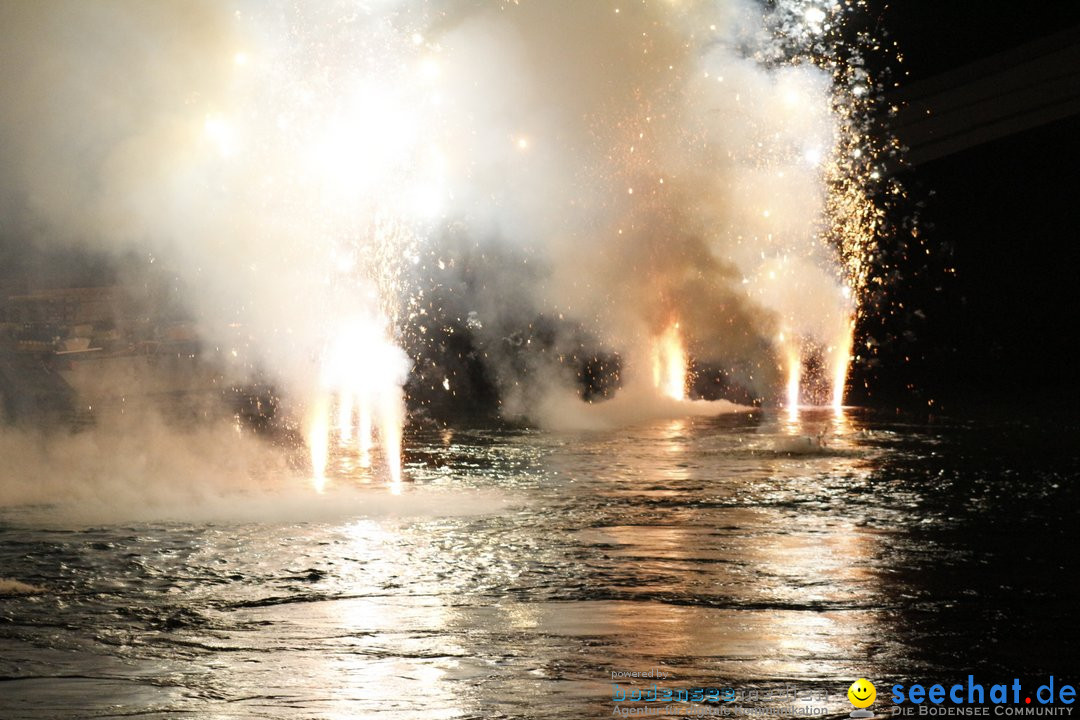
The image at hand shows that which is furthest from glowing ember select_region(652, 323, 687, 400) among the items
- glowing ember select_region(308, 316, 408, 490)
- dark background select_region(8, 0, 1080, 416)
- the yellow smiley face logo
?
the yellow smiley face logo

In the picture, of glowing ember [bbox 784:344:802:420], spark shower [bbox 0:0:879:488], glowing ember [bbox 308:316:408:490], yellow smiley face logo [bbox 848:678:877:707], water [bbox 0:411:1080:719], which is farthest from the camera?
glowing ember [bbox 784:344:802:420]

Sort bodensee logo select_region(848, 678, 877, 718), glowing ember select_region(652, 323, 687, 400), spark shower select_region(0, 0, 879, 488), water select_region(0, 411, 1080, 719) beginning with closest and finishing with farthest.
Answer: bodensee logo select_region(848, 678, 877, 718), water select_region(0, 411, 1080, 719), spark shower select_region(0, 0, 879, 488), glowing ember select_region(652, 323, 687, 400)

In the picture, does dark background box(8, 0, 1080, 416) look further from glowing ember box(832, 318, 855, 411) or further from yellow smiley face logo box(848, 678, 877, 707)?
yellow smiley face logo box(848, 678, 877, 707)

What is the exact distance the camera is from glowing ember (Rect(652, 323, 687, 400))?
1773cm

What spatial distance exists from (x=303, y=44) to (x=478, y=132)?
3.00 meters

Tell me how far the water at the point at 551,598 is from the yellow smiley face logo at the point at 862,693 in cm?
7

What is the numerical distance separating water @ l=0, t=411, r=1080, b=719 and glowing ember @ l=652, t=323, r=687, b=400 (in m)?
8.18

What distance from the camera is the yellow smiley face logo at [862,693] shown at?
4.35m

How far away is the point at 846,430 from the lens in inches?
496

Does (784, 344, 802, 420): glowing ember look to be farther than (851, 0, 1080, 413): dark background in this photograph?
No

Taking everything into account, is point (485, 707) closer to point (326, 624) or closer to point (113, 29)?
point (326, 624)

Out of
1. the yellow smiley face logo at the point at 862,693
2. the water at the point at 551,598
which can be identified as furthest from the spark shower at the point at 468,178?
the yellow smiley face logo at the point at 862,693

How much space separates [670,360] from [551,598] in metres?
12.6

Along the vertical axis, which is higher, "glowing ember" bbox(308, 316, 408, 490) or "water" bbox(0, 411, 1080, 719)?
"glowing ember" bbox(308, 316, 408, 490)
